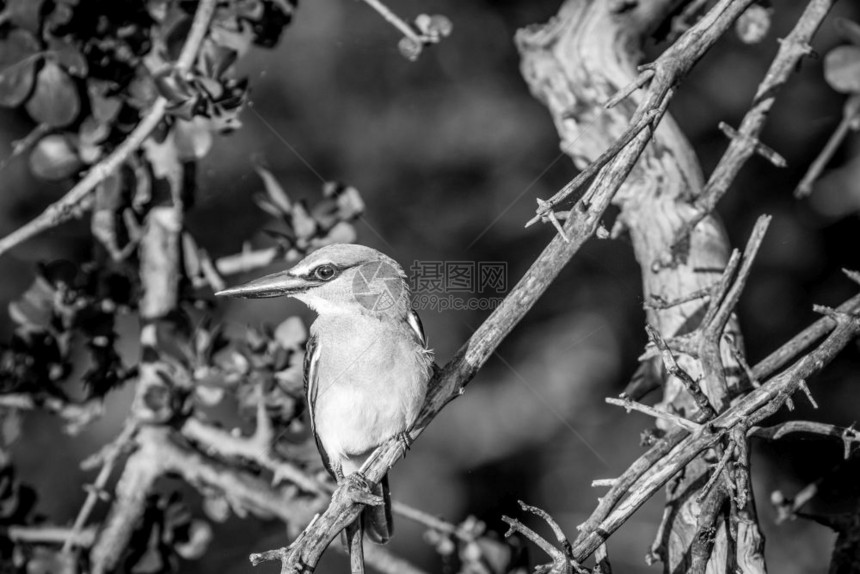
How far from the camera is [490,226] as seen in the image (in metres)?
5.87

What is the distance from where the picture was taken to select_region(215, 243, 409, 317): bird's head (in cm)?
364

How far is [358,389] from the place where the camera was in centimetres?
353

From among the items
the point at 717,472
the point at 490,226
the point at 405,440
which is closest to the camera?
the point at 717,472

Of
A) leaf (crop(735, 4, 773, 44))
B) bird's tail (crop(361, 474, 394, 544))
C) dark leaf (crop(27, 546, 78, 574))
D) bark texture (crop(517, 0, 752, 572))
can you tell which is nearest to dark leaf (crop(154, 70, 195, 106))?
bark texture (crop(517, 0, 752, 572))

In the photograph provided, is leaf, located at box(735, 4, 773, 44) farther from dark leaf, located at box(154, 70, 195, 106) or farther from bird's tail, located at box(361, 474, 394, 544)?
bird's tail, located at box(361, 474, 394, 544)

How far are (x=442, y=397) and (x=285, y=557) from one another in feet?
2.60

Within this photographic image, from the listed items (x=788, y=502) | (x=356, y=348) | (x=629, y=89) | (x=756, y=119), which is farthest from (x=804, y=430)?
(x=356, y=348)

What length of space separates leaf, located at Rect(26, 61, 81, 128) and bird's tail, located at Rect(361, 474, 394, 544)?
6.52 ft

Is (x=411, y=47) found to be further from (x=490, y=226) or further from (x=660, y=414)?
(x=660, y=414)

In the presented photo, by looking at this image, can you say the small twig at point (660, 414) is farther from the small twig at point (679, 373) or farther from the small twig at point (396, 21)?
the small twig at point (396, 21)

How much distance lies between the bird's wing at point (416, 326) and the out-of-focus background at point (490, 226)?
182cm

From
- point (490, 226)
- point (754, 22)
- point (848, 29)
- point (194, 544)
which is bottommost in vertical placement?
point (194, 544)

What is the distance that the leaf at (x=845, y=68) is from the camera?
12.5 ft
